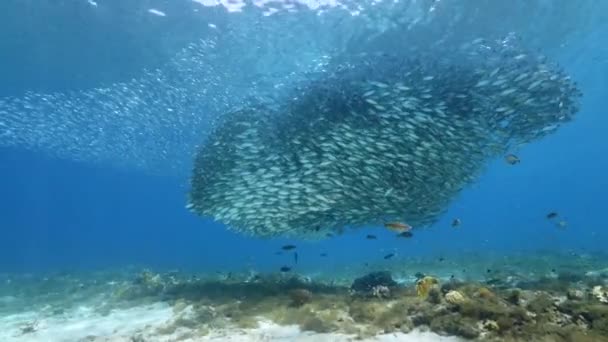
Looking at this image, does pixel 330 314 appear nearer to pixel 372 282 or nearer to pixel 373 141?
pixel 372 282

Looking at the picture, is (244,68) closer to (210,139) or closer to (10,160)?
(210,139)

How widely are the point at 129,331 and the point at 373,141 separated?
8.55 m

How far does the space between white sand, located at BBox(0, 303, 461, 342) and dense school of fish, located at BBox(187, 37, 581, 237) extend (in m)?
4.68

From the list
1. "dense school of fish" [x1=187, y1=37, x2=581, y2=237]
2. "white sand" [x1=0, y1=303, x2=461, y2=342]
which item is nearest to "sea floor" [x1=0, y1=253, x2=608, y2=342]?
"white sand" [x1=0, y1=303, x2=461, y2=342]

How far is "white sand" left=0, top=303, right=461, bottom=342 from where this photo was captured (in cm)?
821

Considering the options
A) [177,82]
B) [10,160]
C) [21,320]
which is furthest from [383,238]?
[21,320]

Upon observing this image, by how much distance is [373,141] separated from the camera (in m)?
13.6

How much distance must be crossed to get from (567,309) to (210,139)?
1366cm

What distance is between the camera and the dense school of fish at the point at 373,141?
1390 cm

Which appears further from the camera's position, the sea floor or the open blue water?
the open blue water

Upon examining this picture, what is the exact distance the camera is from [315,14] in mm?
18875

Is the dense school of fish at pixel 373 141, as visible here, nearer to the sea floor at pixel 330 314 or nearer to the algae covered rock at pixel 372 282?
the algae covered rock at pixel 372 282

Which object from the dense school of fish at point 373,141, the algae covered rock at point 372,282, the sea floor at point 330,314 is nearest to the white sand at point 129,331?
the sea floor at point 330,314

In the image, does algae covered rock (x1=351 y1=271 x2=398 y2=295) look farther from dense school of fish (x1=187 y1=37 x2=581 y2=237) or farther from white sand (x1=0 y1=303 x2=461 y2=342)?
white sand (x1=0 y1=303 x2=461 y2=342)
